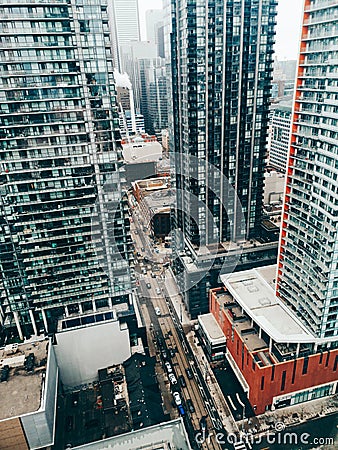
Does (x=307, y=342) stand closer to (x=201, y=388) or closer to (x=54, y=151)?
(x=201, y=388)

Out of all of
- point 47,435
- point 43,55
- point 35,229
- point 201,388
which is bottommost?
point 201,388

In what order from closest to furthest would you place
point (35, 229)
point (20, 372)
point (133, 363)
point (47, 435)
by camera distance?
point (47, 435) < point (20, 372) < point (35, 229) < point (133, 363)

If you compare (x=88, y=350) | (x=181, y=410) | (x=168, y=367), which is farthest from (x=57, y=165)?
(x=181, y=410)

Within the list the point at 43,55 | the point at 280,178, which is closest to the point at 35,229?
the point at 43,55

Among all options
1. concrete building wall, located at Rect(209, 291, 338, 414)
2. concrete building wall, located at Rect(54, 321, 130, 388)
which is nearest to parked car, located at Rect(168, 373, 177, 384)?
concrete building wall, located at Rect(54, 321, 130, 388)

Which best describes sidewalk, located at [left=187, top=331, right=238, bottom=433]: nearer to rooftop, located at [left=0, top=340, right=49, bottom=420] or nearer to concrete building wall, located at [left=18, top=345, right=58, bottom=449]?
concrete building wall, located at [left=18, top=345, right=58, bottom=449]

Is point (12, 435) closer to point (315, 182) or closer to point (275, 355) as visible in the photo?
point (275, 355)

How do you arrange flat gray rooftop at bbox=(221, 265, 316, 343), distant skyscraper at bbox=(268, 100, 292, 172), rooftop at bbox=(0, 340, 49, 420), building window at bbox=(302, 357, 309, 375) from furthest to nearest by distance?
1. distant skyscraper at bbox=(268, 100, 292, 172)
2. flat gray rooftop at bbox=(221, 265, 316, 343)
3. building window at bbox=(302, 357, 309, 375)
4. rooftop at bbox=(0, 340, 49, 420)

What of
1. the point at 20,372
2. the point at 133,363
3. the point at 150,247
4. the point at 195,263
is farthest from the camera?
the point at 150,247
